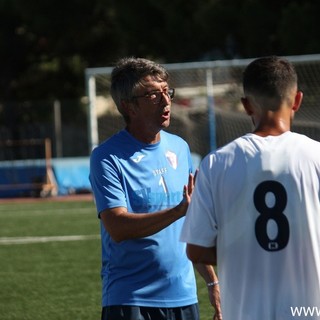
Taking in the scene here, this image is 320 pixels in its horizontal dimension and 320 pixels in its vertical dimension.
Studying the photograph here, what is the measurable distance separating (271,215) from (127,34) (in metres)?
28.8

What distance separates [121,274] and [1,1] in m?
32.3

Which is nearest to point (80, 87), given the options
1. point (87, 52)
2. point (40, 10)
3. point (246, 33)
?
point (87, 52)

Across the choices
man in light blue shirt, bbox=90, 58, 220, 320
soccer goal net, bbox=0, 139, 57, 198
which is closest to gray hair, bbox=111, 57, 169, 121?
man in light blue shirt, bbox=90, 58, 220, 320

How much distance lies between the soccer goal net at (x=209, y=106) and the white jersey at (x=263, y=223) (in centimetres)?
1604

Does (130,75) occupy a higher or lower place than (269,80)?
higher

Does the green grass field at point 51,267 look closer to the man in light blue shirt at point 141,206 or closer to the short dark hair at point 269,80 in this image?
the man in light blue shirt at point 141,206

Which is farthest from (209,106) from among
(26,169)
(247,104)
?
(247,104)

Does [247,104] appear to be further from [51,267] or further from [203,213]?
[51,267]

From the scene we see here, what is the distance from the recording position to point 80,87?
124 ft

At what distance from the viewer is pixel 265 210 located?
3.68 meters

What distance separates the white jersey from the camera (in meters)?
3.65

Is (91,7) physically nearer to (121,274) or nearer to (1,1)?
(1,1)

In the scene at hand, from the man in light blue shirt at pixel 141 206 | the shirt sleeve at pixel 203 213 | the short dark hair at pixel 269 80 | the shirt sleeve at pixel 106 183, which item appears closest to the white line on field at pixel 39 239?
the man in light blue shirt at pixel 141 206

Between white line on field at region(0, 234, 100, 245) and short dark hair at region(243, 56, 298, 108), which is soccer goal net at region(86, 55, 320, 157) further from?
short dark hair at region(243, 56, 298, 108)
